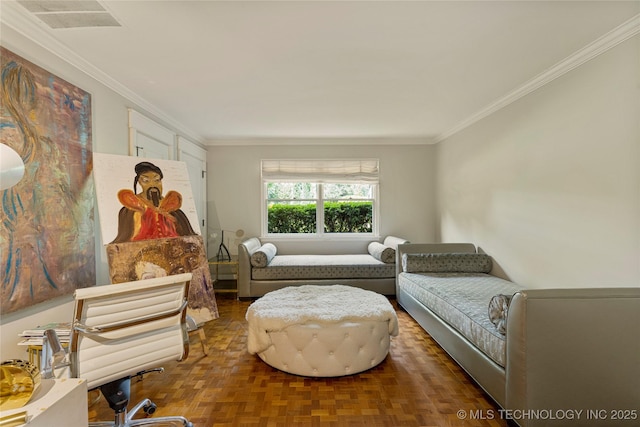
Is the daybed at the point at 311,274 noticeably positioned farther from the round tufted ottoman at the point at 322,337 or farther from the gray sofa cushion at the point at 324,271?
the round tufted ottoman at the point at 322,337

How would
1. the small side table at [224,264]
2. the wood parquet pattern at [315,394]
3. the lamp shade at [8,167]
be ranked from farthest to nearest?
1. the small side table at [224,264]
2. the wood parquet pattern at [315,394]
3. the lamp shade at [8,167]

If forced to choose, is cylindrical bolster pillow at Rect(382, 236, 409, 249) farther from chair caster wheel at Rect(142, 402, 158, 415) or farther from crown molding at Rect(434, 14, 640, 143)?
chair caster wheel at Rect(142, 402, 158, 415)

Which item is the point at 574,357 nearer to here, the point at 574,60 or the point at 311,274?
the point at 574,60

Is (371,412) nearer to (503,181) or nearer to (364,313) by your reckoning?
(364,313)

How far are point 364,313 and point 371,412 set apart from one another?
666 mm

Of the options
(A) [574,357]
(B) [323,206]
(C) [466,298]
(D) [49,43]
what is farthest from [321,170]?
(A) [574,357]

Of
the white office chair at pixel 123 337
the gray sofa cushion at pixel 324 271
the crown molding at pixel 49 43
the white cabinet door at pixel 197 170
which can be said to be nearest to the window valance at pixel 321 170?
the white cabinet door at pixel 197 170

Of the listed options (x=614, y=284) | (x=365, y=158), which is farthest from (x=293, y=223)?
(x=614, y=284)

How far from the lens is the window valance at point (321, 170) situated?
5.10 meters

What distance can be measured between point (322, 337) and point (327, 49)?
2.08 metres

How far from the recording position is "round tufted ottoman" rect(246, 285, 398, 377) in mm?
2230

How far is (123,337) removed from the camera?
1534mm

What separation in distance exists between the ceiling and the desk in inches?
74.4

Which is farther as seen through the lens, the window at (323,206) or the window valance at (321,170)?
the window at (323,206)
